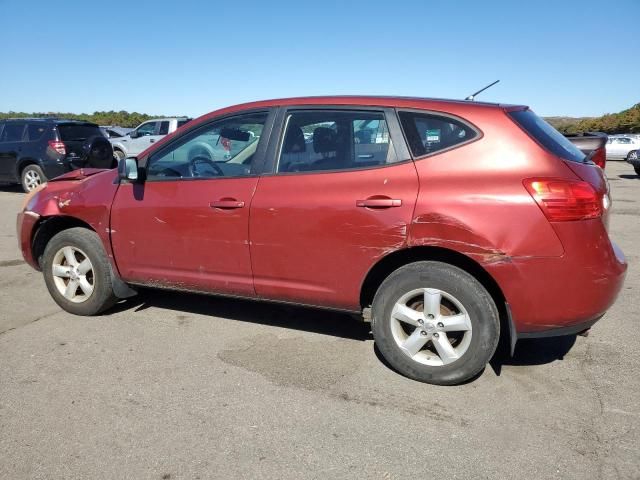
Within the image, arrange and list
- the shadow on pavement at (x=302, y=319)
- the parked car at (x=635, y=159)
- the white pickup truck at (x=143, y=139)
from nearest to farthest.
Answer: the shadow on pavement at (x=302, y=319)
the parked car at (x=635, y=159)
the white pickup truck at (x=143, y=139)

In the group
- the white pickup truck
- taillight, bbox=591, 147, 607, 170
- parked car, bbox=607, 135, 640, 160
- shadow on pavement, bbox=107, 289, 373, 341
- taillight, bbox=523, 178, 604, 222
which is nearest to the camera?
taillight, bbox=523, 178, 604, 222

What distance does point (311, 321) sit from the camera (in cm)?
426

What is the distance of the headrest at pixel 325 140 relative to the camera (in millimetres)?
3469

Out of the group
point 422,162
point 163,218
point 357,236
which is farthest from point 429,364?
point 163,218

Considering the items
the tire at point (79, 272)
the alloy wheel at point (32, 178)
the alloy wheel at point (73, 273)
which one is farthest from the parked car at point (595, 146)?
the alloy wheel at point (32, 178)

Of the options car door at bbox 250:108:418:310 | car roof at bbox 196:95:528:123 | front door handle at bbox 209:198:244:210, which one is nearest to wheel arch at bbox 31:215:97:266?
front door handle at bbox 209:198:244:210

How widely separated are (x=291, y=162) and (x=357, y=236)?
0.73 m

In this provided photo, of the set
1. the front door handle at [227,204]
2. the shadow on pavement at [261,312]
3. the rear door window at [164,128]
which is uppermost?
the rear door window at [164,128]

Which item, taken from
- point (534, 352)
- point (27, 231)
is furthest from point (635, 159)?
point (27, 231)

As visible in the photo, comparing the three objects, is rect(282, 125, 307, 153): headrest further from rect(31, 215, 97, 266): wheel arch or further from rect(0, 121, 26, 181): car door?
rect(0, 121, 26, 181): car door

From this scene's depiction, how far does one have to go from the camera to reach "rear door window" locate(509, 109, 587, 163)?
9.89ft

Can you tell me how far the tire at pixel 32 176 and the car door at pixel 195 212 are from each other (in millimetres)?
9114

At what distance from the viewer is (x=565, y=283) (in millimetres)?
2838

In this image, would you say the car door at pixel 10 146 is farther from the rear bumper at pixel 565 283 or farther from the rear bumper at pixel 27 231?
the rear bumper at pixel 565 283
